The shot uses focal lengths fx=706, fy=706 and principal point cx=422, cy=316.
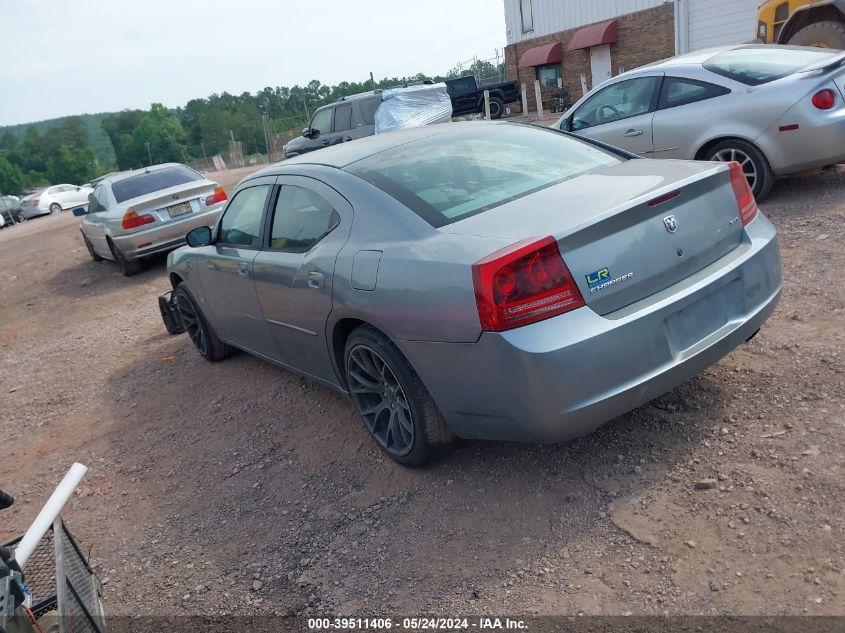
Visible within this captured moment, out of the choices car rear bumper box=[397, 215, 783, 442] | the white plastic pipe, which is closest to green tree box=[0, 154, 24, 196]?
the white plastic pipe

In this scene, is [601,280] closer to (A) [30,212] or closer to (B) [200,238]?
(B) [200,238]

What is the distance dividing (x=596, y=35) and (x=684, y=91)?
2327 cm

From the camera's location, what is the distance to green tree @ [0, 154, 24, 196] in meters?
96.1

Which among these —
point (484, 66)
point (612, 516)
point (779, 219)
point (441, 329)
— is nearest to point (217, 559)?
point (441, 329)

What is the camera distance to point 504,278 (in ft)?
9.32

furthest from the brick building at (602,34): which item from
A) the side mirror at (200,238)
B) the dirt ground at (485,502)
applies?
the side mirror at (200,238)

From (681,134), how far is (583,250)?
4927mm

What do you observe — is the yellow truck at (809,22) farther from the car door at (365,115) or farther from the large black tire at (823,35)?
the car door at (365,115)

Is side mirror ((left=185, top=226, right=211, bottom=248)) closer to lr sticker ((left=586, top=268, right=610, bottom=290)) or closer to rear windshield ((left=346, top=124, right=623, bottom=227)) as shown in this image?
rear windshield ((left=346, top=124, right=623, bottom=227))

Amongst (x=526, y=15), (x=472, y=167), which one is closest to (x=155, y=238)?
(x=472, y=167)

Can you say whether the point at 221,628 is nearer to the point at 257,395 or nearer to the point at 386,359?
the point at 386,359

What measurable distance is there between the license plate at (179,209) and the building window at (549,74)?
969 inches

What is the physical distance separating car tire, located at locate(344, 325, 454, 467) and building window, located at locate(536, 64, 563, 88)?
100 ft

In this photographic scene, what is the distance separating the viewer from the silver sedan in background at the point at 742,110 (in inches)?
248
